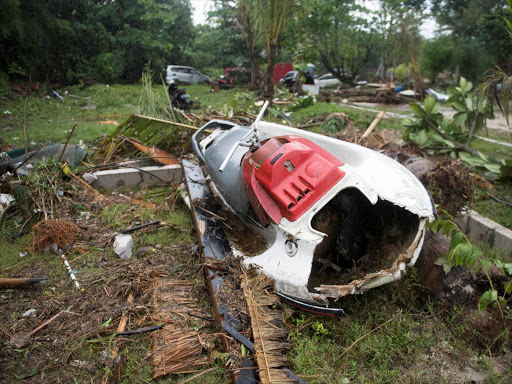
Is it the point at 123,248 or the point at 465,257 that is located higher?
the point at 465,257

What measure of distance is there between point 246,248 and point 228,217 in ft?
2.05

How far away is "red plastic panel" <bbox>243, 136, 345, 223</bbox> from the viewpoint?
2832 mm

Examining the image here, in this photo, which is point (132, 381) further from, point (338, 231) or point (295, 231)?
point (338, 231)

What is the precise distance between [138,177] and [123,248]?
6.69ft

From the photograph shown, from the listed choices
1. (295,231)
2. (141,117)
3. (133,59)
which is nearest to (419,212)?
(295,231)

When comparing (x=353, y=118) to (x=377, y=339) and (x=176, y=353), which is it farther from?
(x=176, y=353)

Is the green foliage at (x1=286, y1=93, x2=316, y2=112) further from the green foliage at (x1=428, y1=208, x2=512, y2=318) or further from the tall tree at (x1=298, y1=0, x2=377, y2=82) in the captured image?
the tall tree at (x1=298, y1=0, x2=377, y2=82)

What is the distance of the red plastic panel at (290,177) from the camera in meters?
2.83

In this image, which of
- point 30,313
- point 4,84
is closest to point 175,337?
point 30,313

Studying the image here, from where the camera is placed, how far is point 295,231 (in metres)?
2.76

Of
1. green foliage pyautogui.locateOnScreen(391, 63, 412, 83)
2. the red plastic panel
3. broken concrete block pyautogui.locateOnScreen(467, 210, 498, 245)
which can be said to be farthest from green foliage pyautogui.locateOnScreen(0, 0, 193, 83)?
broken concrete block pyautogui.locateOnScreen(467, 210, 498, 245)

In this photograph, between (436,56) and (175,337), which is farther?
(436,56)

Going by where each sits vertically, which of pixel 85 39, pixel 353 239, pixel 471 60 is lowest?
pixel 353 239

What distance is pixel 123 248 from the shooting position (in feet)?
12.5
